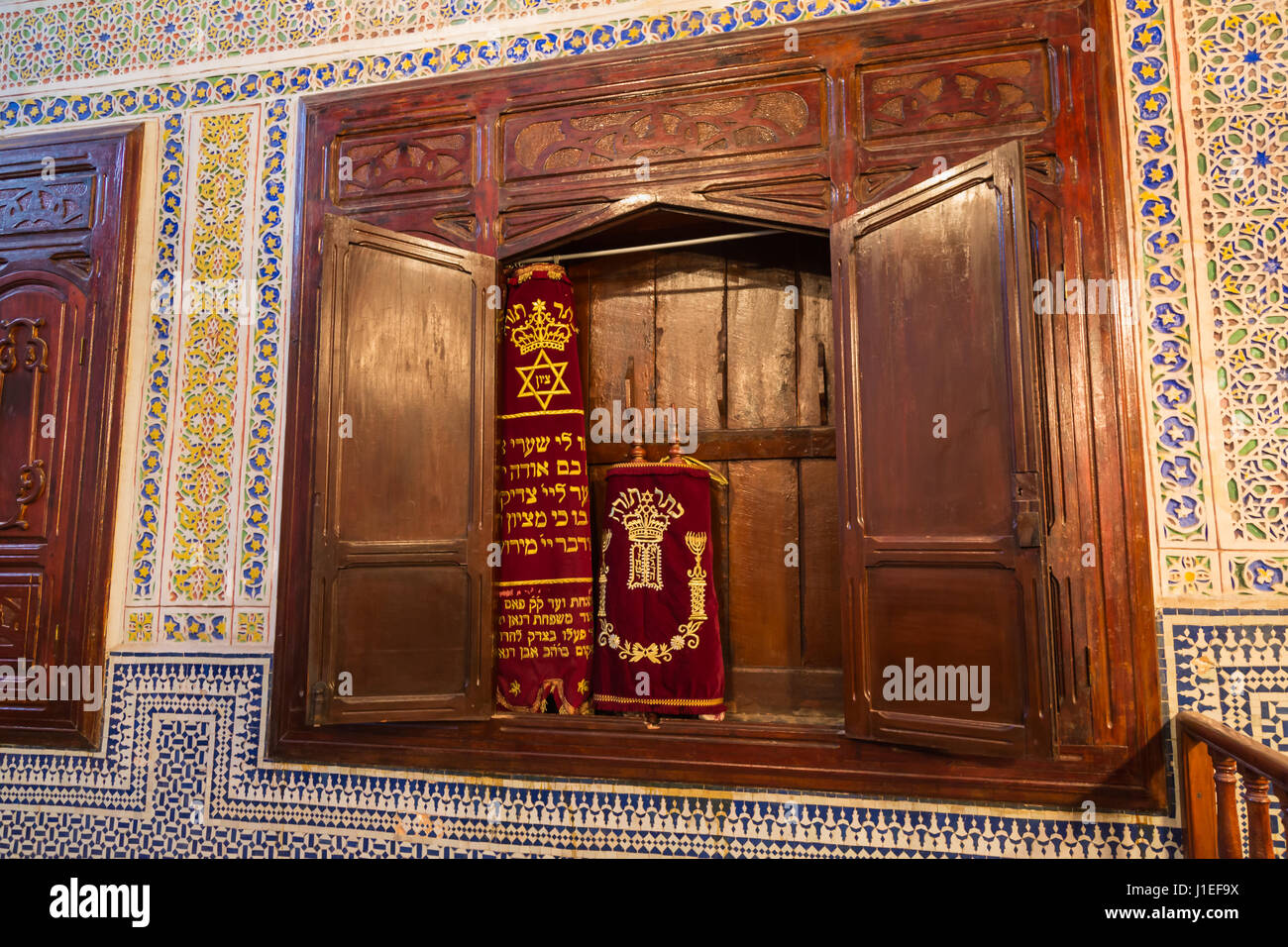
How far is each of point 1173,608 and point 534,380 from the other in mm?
2111

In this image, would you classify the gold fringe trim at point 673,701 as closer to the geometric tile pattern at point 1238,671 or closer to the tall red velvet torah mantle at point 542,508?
the tall red velvet torah mantle at point 542,508

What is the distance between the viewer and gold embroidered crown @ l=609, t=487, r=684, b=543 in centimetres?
303

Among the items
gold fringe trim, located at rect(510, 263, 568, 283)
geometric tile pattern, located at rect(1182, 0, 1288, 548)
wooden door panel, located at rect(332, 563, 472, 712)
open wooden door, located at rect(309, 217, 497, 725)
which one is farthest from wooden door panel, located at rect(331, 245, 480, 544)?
geometric tile pattern, located at rect(1182, 0, 1288, 548)

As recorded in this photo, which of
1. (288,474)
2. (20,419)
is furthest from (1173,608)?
(20,419)

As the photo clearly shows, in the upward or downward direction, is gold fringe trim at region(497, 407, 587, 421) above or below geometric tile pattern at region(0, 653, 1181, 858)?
above

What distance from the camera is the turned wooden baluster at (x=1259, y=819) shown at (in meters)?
1.73

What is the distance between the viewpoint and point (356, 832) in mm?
2871

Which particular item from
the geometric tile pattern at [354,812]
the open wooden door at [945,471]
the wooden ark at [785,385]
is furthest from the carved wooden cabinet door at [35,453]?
the open wooden door at [945,471]

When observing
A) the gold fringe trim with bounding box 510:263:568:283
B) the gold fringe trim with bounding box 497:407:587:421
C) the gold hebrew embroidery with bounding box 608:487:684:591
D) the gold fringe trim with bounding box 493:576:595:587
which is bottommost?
the gold fringe trim with bounding box 493:576:595:587

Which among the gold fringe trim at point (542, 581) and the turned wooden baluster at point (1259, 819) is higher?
the gold fringe trim at point (542, 581)

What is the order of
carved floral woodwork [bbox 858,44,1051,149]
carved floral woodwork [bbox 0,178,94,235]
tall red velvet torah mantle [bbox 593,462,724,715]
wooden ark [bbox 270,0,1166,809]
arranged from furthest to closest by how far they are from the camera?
1. carved floral woodwork [bbox 0,178,94,235]
2. tall red velvet torah mantle [bbox 593,462,724,715]
3. carved floral woodwork [bbox 858,44,1051,149]
4. wooden ark [bbox 270,0,1166,809]

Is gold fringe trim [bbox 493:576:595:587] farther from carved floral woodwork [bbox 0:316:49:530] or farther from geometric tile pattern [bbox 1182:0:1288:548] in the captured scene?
geometric tile pattern [bbox 1182:0:1288:548]

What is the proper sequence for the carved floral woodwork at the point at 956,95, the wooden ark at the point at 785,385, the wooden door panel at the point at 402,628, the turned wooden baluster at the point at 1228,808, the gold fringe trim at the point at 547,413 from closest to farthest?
1. the turned wooden baluster at the point at 1228,808
2. the wooden ark at the point at 785,385
3. the carved floral woodwork at the point at 956,95
4. the wooden door panel at the point at 402,628
5. the gold fringe trim at the point at 547,413

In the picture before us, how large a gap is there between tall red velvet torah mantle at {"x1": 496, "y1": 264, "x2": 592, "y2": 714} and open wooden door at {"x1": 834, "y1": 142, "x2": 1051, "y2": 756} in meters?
0.95
